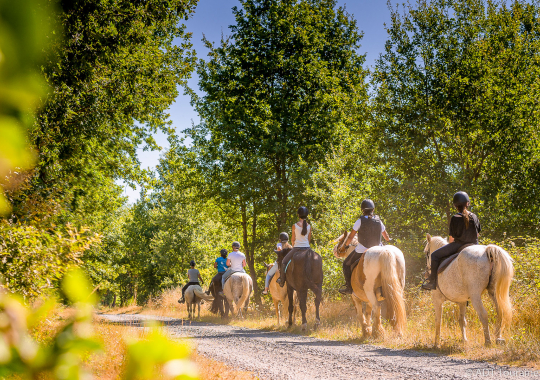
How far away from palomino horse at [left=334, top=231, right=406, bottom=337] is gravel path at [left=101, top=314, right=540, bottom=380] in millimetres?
783

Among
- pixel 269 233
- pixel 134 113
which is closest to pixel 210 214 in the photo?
pixel 269 233

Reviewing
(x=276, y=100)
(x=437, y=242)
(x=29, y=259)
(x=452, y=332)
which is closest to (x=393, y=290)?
(x=437, y=242)

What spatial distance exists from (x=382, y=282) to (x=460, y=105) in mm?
12352

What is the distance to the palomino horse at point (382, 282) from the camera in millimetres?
8562

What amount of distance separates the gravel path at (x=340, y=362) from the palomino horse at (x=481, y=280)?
1.05 metres

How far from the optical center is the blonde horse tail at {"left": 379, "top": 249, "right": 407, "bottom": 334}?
28.0 feet

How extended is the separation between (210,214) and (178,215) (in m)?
13.4

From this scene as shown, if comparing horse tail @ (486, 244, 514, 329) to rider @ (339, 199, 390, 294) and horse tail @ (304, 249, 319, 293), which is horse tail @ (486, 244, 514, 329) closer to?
rider @ (339, 199, 390, 294)

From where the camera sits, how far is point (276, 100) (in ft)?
72.1

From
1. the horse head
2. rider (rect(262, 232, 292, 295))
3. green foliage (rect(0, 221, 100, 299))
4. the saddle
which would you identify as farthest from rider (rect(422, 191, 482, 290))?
green foliage (rect(0, 221, 100, 299))

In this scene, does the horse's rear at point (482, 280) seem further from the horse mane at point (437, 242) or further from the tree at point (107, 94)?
the tree at point (107, 94)

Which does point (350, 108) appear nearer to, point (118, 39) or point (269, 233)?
point (269, 233)

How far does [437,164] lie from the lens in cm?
1880

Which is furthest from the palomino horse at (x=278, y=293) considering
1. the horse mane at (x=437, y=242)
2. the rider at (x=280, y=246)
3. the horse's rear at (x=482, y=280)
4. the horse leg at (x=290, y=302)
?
the horse's rear at (x=482, y=280)
